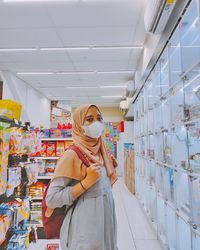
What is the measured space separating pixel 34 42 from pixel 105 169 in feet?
11.4

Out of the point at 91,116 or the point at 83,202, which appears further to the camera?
the point at 91,116

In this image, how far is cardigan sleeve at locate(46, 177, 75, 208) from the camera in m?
1.17

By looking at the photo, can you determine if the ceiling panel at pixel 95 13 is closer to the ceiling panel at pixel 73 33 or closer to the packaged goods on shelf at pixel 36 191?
the ceiling panel at pixel 73 33

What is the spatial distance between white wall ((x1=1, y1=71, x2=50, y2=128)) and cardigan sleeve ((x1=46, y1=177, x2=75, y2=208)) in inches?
202

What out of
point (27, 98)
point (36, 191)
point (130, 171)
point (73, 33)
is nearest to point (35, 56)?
point (73, 33)

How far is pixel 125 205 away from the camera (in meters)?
5.04

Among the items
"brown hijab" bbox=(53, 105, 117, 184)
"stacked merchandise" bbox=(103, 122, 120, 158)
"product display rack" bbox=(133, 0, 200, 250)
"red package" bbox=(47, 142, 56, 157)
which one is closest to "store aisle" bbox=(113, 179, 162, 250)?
"product display rack" bbox=(133, 0, 200, 250)

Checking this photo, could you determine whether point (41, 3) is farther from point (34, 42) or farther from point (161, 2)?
point (161, 2)

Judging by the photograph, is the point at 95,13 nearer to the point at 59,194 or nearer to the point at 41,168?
the point at 41,168

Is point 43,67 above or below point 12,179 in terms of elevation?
above

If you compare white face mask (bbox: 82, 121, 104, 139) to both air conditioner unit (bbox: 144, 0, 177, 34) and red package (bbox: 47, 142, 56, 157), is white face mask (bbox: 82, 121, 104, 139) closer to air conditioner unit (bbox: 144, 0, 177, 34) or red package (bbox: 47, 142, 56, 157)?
air conditioner unit (bbox: 144, 0, 177, 34)

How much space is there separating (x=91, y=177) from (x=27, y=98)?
250 inches

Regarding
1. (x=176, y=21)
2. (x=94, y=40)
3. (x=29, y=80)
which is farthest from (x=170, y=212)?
(x=29, y=80)

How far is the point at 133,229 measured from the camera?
3.58 metres
